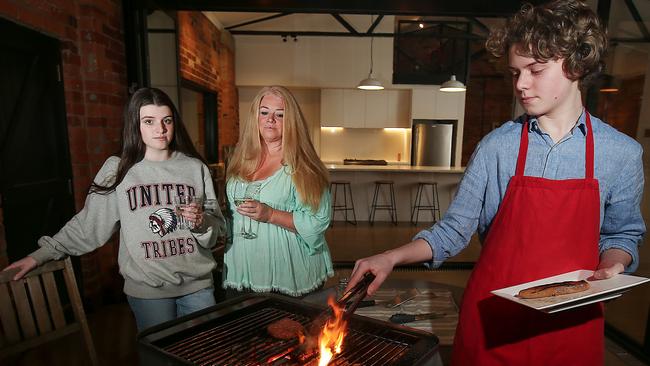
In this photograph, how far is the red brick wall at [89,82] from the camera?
2816 millimetres

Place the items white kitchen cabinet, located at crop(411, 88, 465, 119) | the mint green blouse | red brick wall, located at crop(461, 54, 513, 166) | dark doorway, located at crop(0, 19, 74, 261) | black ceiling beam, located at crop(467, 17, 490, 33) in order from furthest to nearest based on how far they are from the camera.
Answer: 1. red brick wall, located at crop(461, 54, 513, 166)
2. white kitchen cabinet, located at crop(411, 88, 465, 119)
3. black ceiling beam, located at crop(467, 17, 490, 33)
4. dark doorway, located at crop(0, 19, 74, 261)
5. the mint green blouse

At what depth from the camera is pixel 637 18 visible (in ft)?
9.74

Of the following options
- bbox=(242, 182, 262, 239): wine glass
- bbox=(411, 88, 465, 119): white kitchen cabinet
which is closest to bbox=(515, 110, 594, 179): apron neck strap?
bbox=(242, 182, 262, 239): wine glass

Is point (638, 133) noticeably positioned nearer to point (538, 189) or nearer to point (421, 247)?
point (538, 189)

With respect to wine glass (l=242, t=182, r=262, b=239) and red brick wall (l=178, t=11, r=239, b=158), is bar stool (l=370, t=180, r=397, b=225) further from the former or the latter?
wine glass (l=242, t=182, r=262, b=239)

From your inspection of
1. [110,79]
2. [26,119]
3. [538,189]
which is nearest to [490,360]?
[538,189]

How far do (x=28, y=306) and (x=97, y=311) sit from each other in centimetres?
160

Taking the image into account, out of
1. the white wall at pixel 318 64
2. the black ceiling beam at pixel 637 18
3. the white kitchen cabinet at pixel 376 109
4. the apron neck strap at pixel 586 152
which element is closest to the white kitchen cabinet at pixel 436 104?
the white wall at pixel 318 64

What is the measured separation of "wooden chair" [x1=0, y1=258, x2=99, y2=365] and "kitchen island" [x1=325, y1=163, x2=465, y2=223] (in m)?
5.19

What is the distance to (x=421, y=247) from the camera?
120 cm

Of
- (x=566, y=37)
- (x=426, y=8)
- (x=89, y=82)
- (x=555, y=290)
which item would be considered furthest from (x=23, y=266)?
(x=426, y=8)

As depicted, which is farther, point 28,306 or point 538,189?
point 28,306

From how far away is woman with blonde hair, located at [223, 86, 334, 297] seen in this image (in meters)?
1.76

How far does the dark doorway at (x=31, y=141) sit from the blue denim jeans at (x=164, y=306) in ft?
4.28
